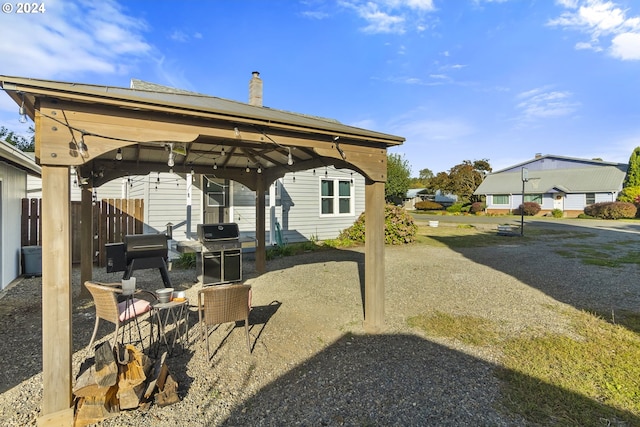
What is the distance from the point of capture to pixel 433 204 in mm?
40156

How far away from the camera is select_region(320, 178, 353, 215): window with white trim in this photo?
12.4m

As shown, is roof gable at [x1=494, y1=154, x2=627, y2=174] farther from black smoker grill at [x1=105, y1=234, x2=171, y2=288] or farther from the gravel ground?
black smoker grill at [x1=105, y1=234, x2=171, y2=288]

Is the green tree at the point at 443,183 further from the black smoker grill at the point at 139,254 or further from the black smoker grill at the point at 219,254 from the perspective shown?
the black smoker grill at the point at 139,254

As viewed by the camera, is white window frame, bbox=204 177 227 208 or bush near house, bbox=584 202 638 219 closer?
white window frame, bbox=204 177 227 208

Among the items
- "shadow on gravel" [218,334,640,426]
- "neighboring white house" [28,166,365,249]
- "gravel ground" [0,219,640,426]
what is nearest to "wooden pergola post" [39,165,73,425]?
"gravel ground" [0,219,640,426]

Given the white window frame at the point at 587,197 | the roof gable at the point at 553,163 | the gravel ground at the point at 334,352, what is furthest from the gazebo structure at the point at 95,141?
the roof gable at the point at 553,163

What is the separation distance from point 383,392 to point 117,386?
221 cm

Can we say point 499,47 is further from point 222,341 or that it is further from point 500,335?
point 222,341

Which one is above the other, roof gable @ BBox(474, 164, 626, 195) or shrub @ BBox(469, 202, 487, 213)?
roof gable @ BBox(474, 164, 626, 195)

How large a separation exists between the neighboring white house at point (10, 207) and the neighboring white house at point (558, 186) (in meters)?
33.0

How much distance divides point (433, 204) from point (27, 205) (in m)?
38.9

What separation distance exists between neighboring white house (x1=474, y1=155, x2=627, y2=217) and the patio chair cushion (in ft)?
106

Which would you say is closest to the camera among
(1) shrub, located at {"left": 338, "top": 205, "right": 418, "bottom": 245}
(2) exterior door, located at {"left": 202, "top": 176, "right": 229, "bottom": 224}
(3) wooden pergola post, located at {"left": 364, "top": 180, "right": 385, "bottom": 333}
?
(3) wooden pergola post, located at {"left": 364, "top": 180, "right": 385, "bottom": 333}

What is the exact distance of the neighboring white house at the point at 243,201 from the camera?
9117mm
